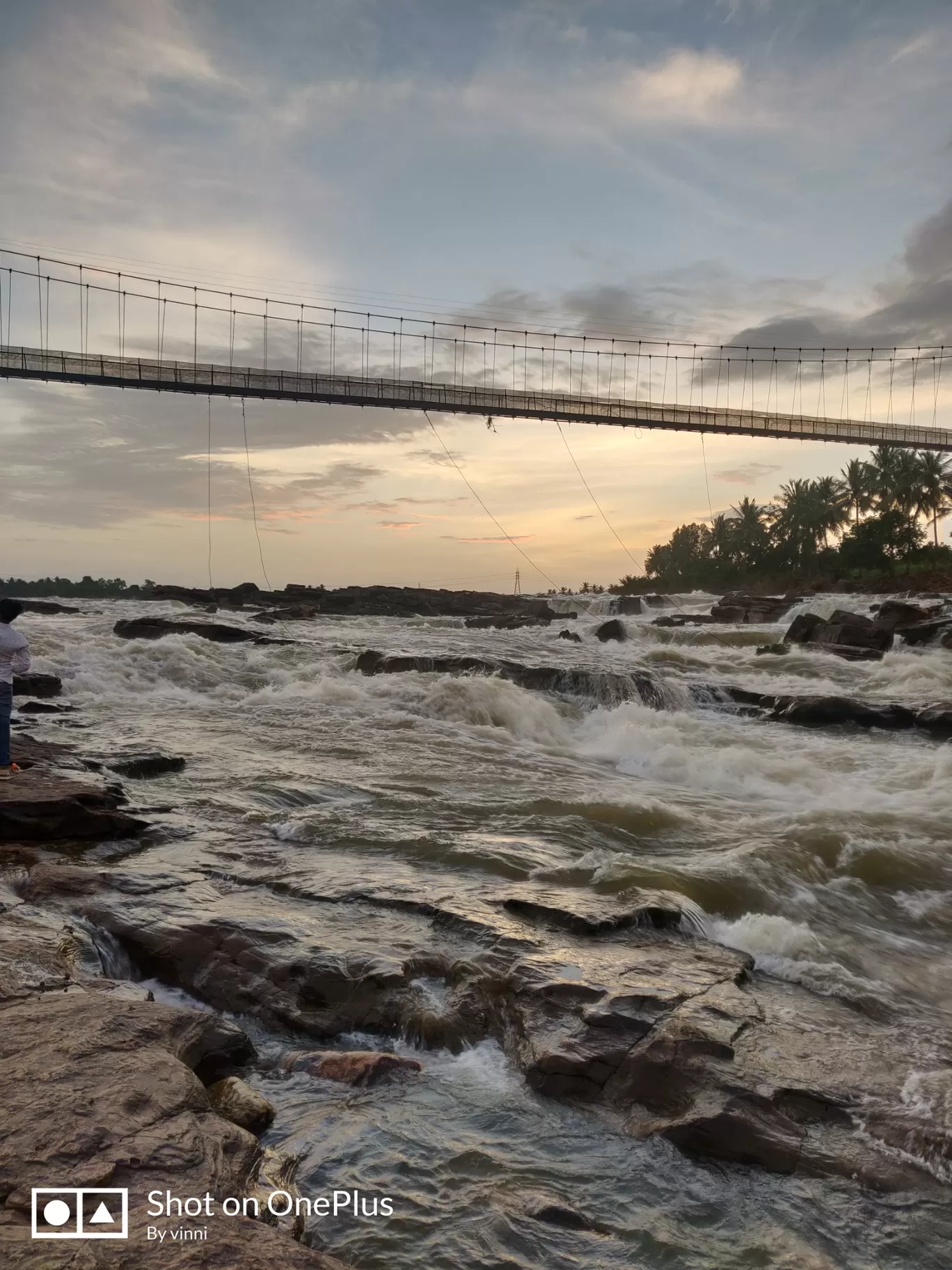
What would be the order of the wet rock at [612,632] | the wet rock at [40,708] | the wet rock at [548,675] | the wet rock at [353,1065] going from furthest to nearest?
the wet rock at [612,632]
the wet rock at [548,675]
the wet rock at [40,708]
the wet rock at [353,1065]

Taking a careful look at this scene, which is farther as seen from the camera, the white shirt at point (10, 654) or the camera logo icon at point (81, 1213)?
the white shirt at point (10, 654)

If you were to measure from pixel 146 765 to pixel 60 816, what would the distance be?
2393mm

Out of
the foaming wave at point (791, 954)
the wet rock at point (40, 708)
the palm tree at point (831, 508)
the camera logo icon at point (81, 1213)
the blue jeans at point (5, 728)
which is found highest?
the palm tree at point (831, 508)

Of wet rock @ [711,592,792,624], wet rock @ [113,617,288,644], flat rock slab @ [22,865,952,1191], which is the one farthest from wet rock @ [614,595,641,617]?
flat rock slab @ [22,865,952,1191]

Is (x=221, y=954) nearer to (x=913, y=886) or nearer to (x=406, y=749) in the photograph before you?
(x=913, y=886)

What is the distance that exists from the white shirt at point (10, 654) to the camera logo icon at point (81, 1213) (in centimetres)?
657

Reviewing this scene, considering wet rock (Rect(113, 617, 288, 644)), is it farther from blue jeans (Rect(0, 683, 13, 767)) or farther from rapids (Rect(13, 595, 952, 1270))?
blue jeans (Rect(0, 683, 13, 767))

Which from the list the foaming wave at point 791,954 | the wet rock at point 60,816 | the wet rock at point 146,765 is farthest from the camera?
the wet rock at point 146,765

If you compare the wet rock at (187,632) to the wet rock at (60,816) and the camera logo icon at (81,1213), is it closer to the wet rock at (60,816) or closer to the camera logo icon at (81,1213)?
the wet rock at (60,816)

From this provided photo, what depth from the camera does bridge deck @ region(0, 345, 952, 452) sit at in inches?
1362

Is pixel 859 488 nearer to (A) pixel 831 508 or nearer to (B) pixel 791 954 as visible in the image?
(A) pixel 831 508

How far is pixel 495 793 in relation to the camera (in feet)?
28.0

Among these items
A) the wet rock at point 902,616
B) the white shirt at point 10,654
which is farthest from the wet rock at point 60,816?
the wet rock at point 902,616

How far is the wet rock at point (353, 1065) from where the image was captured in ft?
11.0
